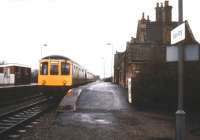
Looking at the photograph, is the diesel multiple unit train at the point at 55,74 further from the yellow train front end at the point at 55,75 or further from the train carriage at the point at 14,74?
the train carriage at the point at 14,74

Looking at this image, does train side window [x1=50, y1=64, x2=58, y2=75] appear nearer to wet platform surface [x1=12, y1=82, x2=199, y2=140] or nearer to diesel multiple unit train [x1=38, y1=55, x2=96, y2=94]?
diesel multiple unit train [x1=38, y1=55, x2=96, y2=94]

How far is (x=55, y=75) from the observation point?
2603 centimetres

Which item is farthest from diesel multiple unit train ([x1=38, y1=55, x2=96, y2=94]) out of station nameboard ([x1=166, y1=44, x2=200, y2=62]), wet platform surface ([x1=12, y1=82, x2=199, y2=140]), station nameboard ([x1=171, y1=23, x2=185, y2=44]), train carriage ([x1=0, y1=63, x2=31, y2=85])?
train carriage ([x1=0, y1=63, x2=31, y2=85])

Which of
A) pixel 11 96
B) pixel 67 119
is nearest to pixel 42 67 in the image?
pixel 11 96

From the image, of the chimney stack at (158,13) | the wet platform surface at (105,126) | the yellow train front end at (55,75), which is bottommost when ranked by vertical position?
the wet platform surface at (105,126)

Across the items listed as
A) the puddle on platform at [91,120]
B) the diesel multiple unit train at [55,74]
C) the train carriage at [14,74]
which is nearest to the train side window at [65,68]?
the diesel multiple unit train at [55,74]

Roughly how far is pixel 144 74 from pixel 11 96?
14160 millimetres

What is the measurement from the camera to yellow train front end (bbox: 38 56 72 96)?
84.2ft

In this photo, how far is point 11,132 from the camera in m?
11.5

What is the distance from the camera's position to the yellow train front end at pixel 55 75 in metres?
25.7

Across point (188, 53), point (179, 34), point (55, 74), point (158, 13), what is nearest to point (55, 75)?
point (55, 74)

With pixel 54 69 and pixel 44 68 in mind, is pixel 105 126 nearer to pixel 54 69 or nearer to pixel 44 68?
pixel 54 69

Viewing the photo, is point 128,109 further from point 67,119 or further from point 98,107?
point 67,119

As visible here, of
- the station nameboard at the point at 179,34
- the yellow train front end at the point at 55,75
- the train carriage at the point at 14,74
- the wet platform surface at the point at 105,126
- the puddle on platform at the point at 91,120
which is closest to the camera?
the station nameboard at the point at 179,34
